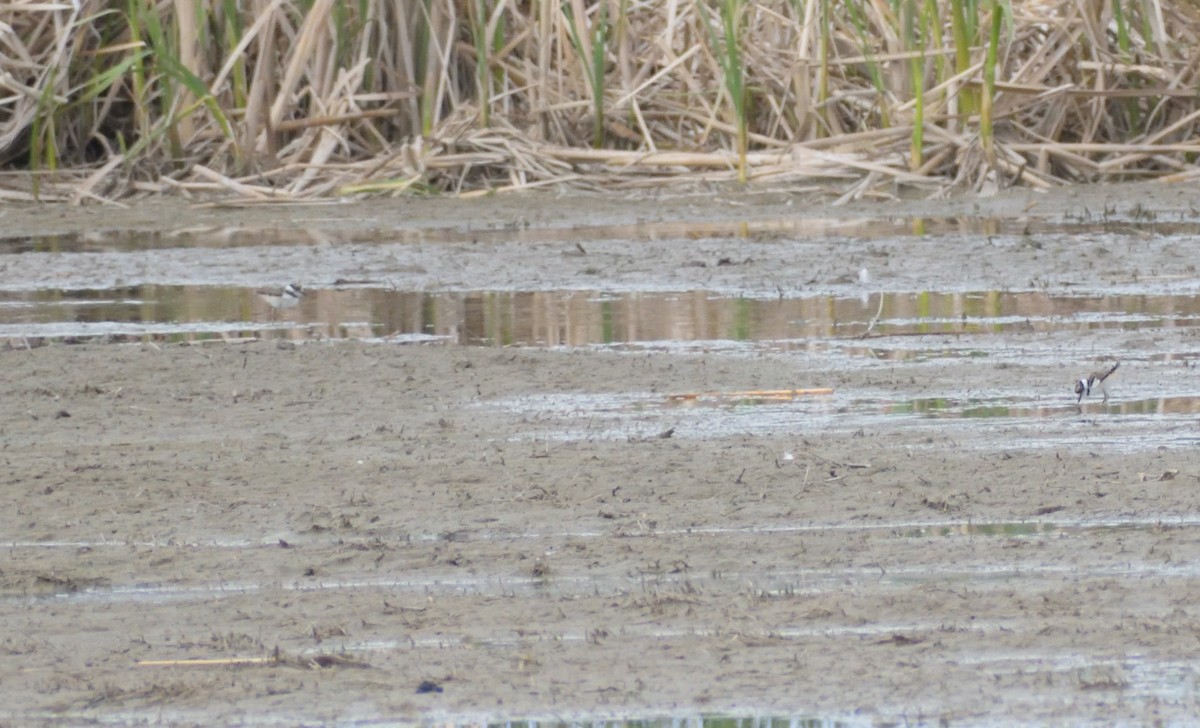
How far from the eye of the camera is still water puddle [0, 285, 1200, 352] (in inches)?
269

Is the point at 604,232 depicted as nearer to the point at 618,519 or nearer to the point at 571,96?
the point at 571,96

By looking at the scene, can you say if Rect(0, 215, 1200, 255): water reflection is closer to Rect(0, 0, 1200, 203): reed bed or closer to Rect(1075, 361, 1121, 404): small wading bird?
Rect(0, 0, 1200, 203): reed bed

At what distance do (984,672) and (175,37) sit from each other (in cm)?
1021

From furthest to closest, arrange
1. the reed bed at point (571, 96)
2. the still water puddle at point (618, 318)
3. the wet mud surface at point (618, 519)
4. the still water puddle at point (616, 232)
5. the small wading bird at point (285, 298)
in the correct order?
the reed bed at point (571, 96)
the still water puddle at point (616, 232)
the small wading bird at point (285, 298)
the still water puddle at point (618, 318)
the wet mud surface at point (618, 519)

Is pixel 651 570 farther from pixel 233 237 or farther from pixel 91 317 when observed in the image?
pixel 233 237

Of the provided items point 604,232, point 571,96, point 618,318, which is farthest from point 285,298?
point 571,96

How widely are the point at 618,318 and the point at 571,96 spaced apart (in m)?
5.49

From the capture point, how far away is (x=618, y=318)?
7516 mm

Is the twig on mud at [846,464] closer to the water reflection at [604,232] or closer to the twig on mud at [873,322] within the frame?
the twig on mud at [873,322]

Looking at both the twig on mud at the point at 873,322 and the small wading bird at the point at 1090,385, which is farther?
the twig on mud at the point at 873,322

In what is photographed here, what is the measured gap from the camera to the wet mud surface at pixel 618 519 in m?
3.35

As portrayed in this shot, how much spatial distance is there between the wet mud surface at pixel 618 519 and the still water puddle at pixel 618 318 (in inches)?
1.6

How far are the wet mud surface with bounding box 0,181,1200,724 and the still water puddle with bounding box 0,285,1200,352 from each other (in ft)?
0.13

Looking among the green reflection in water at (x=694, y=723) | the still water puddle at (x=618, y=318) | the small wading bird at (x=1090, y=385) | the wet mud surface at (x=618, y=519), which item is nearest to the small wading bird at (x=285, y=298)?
the still water puddle at (x=618, y=318)
